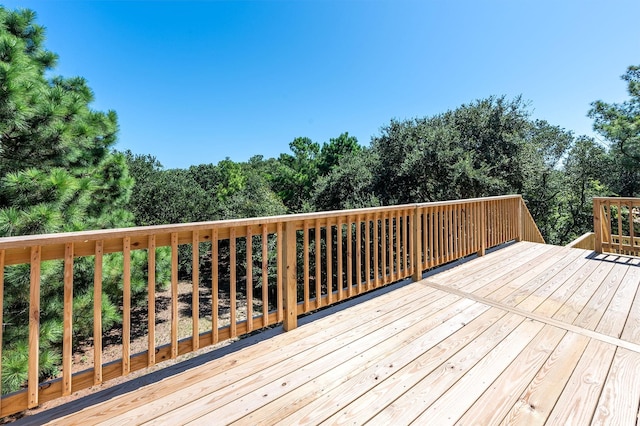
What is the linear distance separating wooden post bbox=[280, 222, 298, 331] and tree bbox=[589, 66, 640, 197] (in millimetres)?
15529

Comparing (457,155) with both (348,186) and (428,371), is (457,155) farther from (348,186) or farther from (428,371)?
(428,371)

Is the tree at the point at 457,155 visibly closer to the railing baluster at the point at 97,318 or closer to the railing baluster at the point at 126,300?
the railing baluster at the point at 126,300

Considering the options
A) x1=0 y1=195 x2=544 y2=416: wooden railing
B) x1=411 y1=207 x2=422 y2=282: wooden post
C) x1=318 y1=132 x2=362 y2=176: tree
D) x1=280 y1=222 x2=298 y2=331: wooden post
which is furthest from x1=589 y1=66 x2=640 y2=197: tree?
x1=280 y1=222 x2=298 y2=331: wooden post

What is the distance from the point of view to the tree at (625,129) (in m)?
11.2

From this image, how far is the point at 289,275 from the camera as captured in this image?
222 centimetres

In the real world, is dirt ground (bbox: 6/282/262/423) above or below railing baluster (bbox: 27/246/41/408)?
below

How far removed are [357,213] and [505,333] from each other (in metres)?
1.53

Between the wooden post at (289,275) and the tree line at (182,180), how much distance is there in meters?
2.65

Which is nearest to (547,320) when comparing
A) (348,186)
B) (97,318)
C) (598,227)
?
(97,318)

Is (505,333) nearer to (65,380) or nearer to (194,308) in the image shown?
(194,308)

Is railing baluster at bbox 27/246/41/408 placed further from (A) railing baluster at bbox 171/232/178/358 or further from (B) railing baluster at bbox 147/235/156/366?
(A) railing baluster at bbox 171/232/178/358

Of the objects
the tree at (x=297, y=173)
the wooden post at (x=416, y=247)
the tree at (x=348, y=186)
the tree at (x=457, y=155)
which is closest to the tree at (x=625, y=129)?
the tree at (x=457, y=155)

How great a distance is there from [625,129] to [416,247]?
1484 centimetres

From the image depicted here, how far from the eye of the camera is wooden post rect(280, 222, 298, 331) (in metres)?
2.22
